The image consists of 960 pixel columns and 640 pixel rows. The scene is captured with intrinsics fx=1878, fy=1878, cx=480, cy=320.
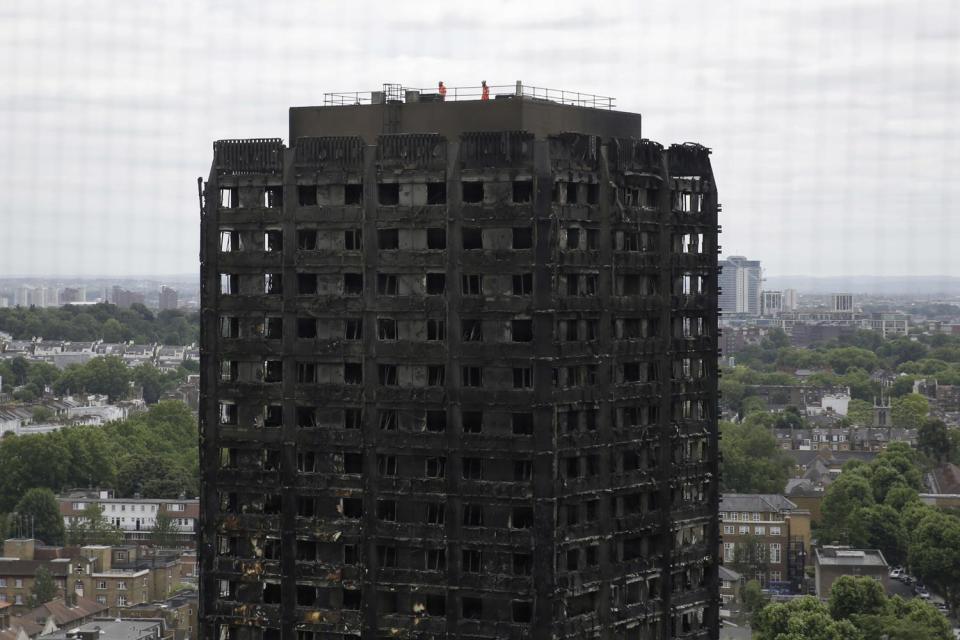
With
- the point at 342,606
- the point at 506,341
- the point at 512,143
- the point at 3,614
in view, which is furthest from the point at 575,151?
the point at 3,614

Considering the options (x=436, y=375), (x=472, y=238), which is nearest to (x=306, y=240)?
(x=472, y=238)

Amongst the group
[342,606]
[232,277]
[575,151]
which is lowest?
[342,606]

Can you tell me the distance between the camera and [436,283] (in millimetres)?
87812

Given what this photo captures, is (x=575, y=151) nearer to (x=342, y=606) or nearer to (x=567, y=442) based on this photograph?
(x=567, y=442)

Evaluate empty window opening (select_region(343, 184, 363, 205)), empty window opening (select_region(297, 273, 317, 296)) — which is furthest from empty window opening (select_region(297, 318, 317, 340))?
empty window opening (select_region(343, 184, 363, 205))

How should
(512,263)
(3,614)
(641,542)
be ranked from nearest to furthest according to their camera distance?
(512,263) → (641,542) → (3,614)

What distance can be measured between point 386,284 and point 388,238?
2190 mm

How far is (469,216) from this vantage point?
86625mm

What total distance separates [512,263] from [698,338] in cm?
1571

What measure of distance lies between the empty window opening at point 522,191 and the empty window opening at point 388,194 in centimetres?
585

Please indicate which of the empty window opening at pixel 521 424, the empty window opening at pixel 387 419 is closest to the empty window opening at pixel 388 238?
the empty window opening at pixel 387 419

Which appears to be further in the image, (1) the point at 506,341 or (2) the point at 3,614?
(2) the point at 3,614

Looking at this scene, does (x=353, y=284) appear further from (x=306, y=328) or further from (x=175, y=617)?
(x=175, y=617)

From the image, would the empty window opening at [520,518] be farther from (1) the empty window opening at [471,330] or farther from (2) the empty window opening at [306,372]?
(2) the empty window opening at [306,372]
